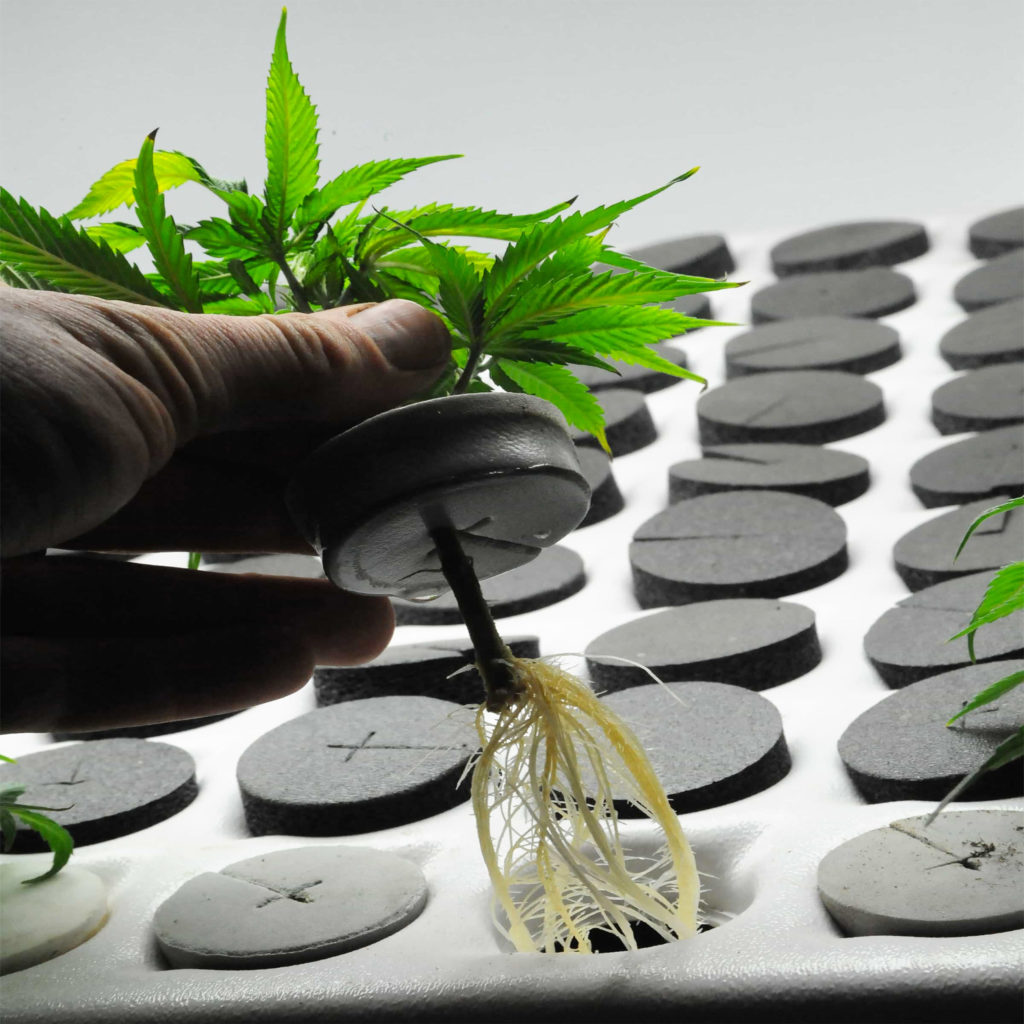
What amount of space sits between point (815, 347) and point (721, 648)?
1.03 meters

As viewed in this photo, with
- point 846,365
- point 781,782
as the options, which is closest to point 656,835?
point 781,782

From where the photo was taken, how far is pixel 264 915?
90cm

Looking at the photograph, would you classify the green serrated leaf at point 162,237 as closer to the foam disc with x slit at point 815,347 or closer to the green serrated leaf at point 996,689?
the green serrated leaf at point 996,689

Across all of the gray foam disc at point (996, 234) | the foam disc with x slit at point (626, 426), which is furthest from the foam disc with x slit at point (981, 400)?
the gray foam disc at point (996, 234)

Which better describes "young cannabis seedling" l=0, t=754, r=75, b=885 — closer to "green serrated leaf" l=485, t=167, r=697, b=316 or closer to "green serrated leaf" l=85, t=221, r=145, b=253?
"green serrated leaf" l=85, t=221, r=145, b=253

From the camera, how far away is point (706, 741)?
1.06 m

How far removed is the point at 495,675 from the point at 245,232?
0.37 metres

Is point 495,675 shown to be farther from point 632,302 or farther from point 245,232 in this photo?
point 245,232

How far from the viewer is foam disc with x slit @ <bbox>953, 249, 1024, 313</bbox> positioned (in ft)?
7.07

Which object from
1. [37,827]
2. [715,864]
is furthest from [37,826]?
[715,864]

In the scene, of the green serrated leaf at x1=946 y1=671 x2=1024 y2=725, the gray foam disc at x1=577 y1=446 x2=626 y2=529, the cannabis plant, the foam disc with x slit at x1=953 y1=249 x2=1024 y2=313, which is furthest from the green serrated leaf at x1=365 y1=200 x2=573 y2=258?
the foam disc with x slit at x1=953 y1=249 x2=1024 y2=313

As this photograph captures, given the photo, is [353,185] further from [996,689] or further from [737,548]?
[737,548]

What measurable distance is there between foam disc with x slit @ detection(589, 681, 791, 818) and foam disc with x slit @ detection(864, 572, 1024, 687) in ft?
0.47

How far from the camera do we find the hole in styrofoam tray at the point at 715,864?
35.7 inches
